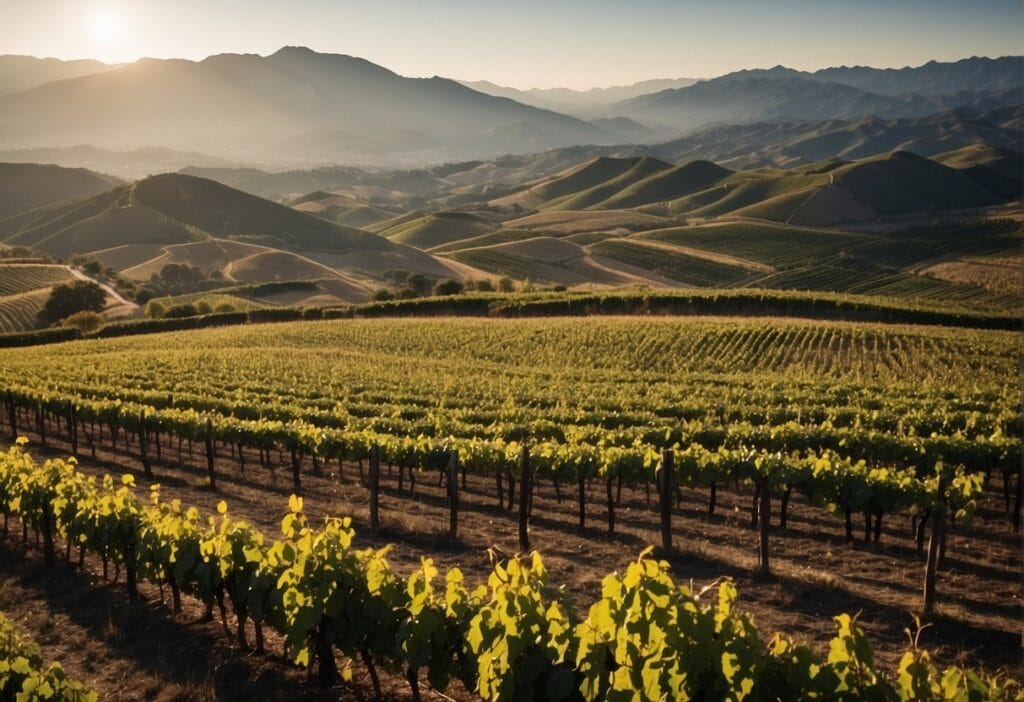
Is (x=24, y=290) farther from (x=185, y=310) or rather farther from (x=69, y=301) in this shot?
(x=185, y=310)

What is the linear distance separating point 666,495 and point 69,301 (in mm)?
85821

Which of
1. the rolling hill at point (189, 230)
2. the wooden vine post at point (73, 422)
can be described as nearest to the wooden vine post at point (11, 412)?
the wooden vine post at point (73, 422)

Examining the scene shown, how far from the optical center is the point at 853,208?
186m

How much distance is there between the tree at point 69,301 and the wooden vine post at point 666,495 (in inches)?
3282

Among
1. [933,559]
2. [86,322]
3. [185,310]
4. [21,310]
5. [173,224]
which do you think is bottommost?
[21,310]

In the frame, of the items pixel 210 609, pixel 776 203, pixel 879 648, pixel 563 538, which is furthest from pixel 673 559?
pixel 776 203

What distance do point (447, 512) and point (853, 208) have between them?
7473 inches

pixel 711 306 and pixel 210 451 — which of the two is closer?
pixel 210 451

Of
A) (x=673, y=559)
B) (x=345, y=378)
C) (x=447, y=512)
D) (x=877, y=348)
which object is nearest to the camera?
(x=673, y=559)

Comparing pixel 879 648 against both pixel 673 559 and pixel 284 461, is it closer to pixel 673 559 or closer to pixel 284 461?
pixel 673 559

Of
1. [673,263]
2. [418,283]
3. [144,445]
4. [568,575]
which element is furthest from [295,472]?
[673,263]

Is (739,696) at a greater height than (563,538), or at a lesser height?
greater

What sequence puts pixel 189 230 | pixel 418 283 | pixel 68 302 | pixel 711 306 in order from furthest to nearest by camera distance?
pixel 189 230 → pixel 418 283 → pixel 68 302 → pixel 711 306

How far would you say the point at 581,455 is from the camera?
642 inches
